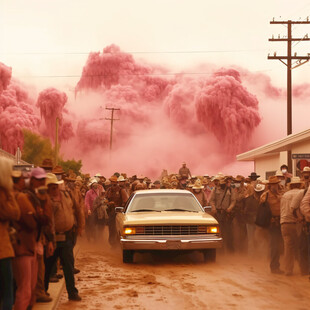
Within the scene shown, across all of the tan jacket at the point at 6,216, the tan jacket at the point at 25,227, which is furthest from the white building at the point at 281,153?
the tan jacket at the point at 6,216

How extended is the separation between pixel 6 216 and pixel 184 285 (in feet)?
16.7

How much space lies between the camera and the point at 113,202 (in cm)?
1825

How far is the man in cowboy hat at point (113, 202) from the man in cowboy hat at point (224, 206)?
248cm

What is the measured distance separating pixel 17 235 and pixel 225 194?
10.4 m

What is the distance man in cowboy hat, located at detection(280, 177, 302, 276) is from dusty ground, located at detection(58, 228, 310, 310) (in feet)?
1.14

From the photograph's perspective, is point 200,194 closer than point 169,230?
No

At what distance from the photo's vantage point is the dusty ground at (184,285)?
944 cm

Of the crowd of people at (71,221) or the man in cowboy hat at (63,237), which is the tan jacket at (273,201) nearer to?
the crowd of people at (71,221)

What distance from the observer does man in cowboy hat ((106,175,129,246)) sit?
18.0 metres

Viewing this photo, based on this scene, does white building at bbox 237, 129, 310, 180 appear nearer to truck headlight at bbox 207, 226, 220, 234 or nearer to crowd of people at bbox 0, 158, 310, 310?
crowd of people at bbox 0, 158, 310, 310

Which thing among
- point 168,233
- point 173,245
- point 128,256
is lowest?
point 128,256

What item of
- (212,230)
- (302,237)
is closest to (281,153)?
(212,230)

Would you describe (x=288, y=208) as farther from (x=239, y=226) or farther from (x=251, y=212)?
(x=239, y=226)

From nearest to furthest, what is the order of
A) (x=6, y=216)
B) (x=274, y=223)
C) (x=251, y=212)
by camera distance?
(x=6, y=216) → (x=274, y=223) → (x=251, y=212)
